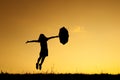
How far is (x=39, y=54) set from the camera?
20.8m

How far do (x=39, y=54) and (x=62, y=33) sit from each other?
7.12 feet
